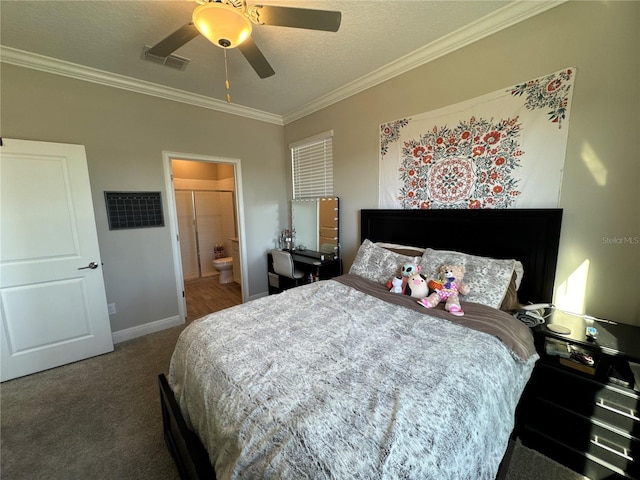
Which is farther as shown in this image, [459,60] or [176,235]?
[176,235]

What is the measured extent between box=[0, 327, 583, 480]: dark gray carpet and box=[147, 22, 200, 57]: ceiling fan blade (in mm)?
2420

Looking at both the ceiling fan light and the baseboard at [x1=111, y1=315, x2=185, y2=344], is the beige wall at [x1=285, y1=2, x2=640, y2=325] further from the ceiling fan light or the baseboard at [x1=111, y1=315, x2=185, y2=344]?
the baseboard at [x1=111, y1=315, x2=185, y2=344]

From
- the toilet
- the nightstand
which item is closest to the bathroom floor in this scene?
the toilet

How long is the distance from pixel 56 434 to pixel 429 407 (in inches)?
90.3

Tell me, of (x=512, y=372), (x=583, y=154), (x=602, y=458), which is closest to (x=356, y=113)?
(x=583, y=154)

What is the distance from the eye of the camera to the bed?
0.77 m

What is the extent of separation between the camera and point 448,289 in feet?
5.61

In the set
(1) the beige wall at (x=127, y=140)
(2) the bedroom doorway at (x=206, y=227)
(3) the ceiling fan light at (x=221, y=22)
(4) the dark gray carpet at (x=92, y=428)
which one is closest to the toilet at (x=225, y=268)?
(2) the bedroom doorway at (x=206, y=227)

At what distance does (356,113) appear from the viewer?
2.82 meters

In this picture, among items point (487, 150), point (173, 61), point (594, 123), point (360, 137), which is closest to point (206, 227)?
point (173, 61)

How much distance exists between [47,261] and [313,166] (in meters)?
2.88

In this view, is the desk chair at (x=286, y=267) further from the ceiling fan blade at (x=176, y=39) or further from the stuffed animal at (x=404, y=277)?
the ceiling fan blade at (x=176, y=39)

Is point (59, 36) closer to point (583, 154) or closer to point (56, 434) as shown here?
point (56, 434)

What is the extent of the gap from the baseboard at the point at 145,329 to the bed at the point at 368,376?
1767 mm
